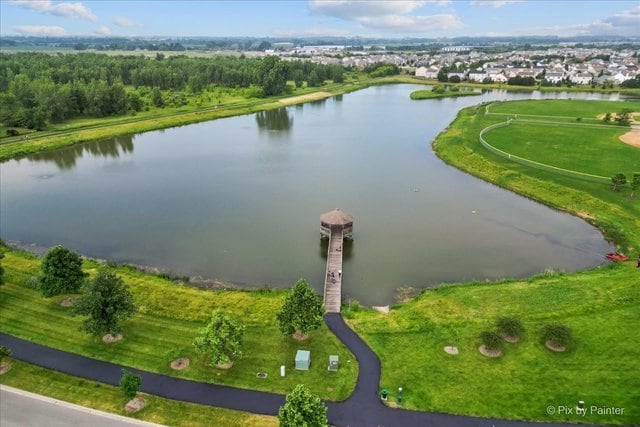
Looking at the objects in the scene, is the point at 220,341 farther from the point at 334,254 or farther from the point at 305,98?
the point at 305,98

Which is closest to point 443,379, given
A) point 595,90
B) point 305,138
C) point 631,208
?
point 631,208

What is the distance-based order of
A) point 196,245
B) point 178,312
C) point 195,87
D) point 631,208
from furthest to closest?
point 195,87 < point 631,208 < point 196,245 < point 178,312

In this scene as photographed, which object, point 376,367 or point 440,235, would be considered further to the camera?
point 440,235

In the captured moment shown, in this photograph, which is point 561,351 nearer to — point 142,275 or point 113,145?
point 142,275

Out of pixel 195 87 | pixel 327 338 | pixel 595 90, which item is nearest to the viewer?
pixel 327 338

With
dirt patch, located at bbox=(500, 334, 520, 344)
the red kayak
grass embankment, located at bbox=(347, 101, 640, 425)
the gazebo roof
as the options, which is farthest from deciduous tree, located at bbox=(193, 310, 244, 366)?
the red kayak

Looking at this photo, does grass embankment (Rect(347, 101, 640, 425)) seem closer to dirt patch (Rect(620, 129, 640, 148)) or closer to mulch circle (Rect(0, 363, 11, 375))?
mulch circle (Rect(0, 363, 11, 375))

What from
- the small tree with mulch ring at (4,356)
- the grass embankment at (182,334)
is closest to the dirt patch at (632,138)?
the grass embankment at (182,334)

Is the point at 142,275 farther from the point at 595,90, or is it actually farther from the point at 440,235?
the point at 595,90
